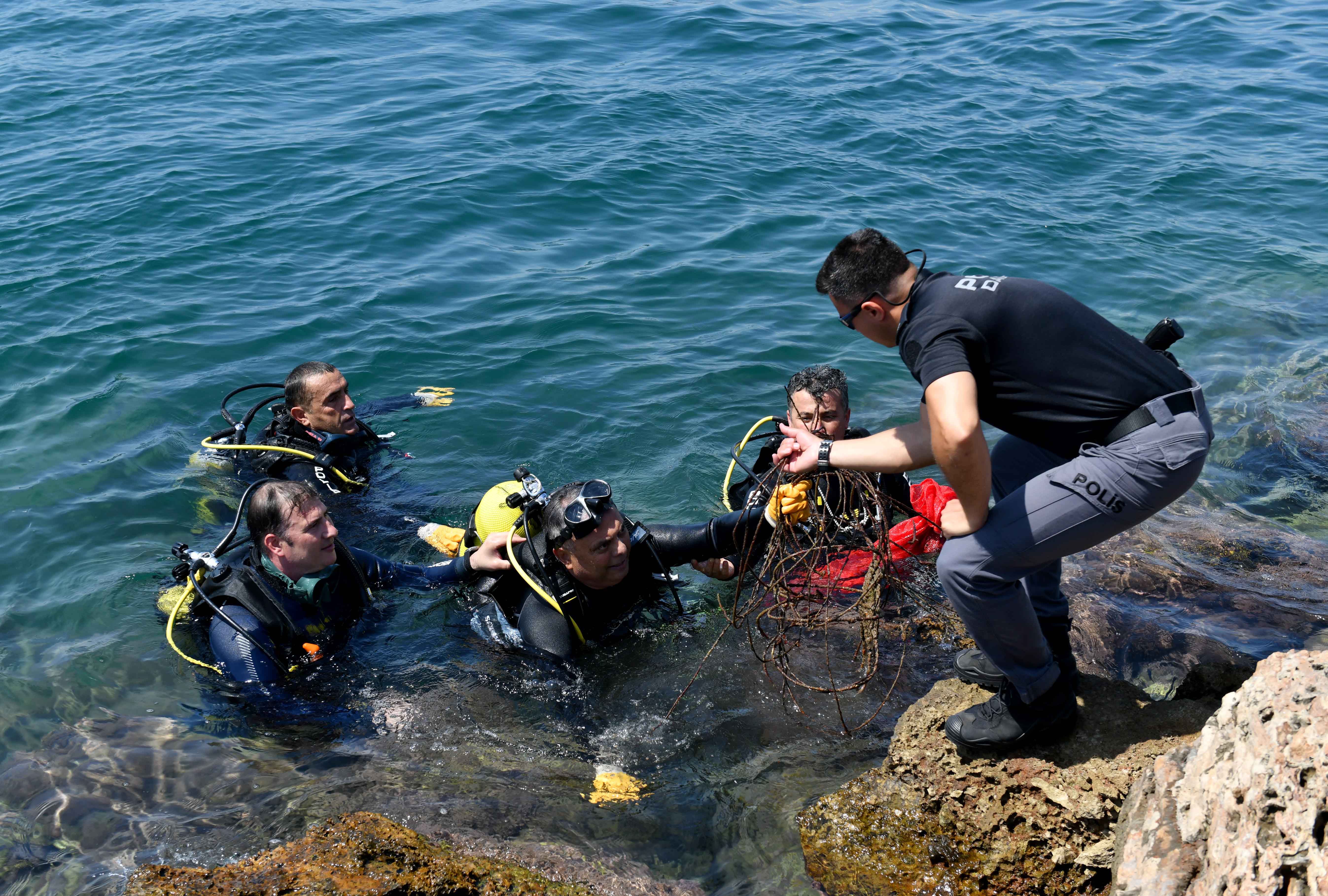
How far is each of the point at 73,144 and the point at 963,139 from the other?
11.8m

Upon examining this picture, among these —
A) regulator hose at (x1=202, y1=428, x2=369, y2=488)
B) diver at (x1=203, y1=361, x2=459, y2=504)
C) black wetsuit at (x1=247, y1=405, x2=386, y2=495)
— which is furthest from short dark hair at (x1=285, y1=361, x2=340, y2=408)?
regulator hose at (x1=202, y1=428, x2=369, y2=488)

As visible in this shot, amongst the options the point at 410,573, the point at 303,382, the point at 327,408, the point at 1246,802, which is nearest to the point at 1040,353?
the point at 1246,802

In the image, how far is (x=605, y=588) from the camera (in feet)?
16.1

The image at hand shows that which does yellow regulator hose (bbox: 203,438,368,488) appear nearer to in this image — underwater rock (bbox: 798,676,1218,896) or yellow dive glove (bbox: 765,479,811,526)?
yellow dive glove (bbox: 765,479,811,526)

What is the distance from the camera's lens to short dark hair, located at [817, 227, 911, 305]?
3.15m

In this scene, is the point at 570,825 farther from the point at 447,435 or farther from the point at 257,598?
the point at 447,435

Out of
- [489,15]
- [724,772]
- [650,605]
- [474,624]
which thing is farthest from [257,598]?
[489,15]

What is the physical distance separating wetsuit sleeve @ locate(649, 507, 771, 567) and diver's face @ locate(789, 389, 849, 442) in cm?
76

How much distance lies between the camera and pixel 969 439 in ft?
9.32

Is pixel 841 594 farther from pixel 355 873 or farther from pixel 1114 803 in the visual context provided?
pixel 355 873

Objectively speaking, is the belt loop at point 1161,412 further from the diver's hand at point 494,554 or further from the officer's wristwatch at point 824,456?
the diver's hand at point 494,554

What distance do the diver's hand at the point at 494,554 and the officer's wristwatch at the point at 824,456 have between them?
198 cm

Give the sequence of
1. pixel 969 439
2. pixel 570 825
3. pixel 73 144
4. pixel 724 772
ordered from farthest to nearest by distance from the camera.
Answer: pixel 73 144 < pixel 724 772 < pixel 570 825 < pixel 969 439

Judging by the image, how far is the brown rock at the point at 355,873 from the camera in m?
2.97
